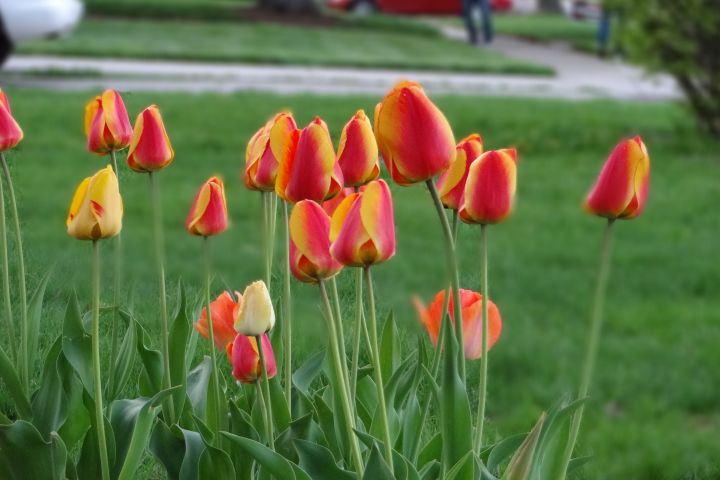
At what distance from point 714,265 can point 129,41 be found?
1302cm

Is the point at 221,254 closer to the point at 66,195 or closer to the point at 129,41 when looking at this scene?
the point at 66,195

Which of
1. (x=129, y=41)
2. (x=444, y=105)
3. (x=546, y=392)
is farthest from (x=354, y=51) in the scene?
(x=546, y=392)

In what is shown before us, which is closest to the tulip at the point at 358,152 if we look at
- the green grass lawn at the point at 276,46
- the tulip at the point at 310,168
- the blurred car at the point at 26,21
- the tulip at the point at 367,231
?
the tulip at the point at 310,168

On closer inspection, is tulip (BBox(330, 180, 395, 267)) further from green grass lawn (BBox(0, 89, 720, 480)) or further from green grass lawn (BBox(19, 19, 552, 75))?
green grass lawn (BBox(19, 19, 552, 75))

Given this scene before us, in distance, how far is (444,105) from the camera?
10711 millimetres

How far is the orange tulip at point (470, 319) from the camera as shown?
150 cm

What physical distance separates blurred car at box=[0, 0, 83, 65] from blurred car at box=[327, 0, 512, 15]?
56.8 ft

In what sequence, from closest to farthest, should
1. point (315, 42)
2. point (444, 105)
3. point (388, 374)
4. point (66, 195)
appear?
1. point (388, 374)
2. point (66, 195)
3. point (444, 105)
4. point (315, 42)

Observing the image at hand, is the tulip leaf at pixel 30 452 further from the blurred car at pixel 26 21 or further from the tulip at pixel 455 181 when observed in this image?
the blurred car at pixel 26 21

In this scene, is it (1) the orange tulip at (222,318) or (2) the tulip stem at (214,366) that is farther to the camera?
(1) the orange tulip at (222,318)

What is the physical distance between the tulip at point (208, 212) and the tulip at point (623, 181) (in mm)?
418

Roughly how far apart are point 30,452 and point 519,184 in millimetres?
6320

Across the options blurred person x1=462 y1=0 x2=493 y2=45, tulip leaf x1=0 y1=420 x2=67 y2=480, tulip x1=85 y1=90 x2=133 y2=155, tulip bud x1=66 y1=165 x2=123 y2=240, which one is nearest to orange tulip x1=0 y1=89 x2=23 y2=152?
tulip x1=85 y1=90 x2=133 y2=155

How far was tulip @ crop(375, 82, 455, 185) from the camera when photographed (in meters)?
1.23
